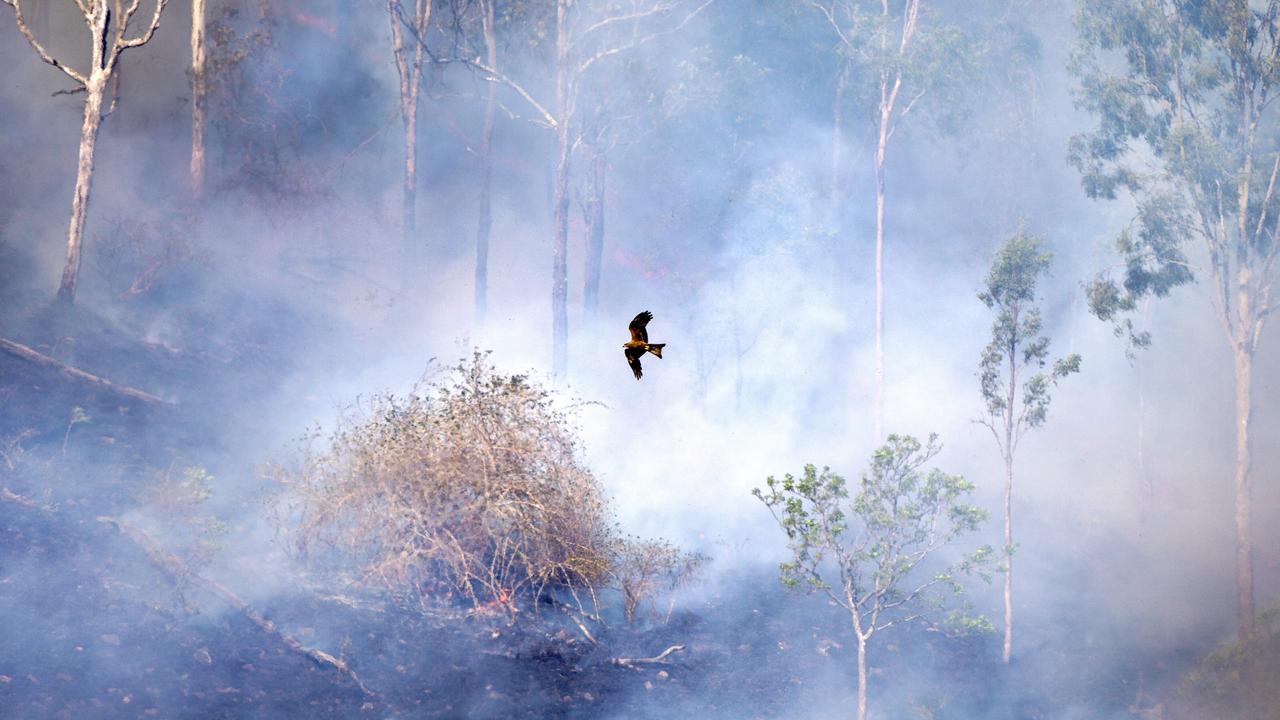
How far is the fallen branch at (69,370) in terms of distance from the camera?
19223mm

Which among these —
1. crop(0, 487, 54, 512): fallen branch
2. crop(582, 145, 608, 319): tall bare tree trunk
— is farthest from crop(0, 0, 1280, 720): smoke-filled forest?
crop(582, 145, 608, 319): tall bare tree trunk

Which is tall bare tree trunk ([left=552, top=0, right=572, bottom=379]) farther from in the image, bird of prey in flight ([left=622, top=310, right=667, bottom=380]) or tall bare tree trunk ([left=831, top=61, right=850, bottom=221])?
bird of prey in flight ([left=622, top=310, right=667, bottom=380])

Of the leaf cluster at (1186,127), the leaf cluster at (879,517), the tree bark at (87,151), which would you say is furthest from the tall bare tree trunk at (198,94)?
the leaf cluster at (1186,127)

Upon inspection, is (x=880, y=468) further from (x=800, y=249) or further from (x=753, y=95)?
(x=753, y=95)

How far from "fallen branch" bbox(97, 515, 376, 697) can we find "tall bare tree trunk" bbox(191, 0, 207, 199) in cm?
1532

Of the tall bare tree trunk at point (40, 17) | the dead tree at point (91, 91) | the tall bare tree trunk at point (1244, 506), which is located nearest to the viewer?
the tall bare tree trunk at point (1244, 506)

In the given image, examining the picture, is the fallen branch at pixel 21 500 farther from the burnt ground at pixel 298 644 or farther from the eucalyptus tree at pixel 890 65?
the eucalyptus tree at pixel 890 65

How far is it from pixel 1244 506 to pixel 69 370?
23.2 metres

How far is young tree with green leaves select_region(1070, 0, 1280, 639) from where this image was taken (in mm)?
21453

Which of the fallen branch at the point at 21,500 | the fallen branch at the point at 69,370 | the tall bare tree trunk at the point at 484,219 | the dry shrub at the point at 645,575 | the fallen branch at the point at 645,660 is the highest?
the tall bare tree trunk at the point at 484,219

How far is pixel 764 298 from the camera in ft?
124

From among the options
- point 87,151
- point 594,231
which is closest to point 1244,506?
point 594,231

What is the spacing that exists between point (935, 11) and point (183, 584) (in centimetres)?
3012

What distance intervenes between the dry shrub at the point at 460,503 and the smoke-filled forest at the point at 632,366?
0.26 feet
